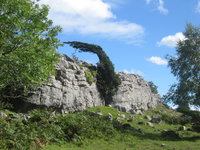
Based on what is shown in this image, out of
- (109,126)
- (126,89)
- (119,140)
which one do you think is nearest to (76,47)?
(126,89)

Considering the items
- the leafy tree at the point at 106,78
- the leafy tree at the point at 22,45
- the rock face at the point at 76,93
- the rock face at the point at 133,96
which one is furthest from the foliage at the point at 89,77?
the leafy tree at the point at 22,45

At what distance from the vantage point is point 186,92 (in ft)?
96.4

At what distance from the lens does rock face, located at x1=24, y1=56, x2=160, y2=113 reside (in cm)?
3173

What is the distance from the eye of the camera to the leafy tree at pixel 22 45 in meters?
15.4

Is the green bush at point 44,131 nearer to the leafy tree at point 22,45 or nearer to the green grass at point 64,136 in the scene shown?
the green grass at point 64,136

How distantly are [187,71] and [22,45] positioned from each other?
71.4 ft

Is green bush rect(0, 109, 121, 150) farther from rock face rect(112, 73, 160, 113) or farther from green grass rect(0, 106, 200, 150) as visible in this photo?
rock face rect(112, 73, 160, 113)

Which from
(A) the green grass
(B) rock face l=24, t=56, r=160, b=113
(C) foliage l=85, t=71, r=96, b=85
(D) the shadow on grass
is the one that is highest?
(C) foliage l=85, t=71, r=96, b=85

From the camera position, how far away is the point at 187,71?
30.4 metres

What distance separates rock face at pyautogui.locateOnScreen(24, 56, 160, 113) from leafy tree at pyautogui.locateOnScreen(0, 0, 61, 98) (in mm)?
6746

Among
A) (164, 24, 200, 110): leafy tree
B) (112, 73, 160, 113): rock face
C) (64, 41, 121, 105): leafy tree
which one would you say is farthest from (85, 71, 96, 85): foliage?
(164, 24, 200, 110): leafy tree

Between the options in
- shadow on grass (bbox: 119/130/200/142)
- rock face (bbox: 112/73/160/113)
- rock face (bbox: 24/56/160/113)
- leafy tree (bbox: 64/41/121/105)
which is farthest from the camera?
rock face (bbox: 112/73/160/113)

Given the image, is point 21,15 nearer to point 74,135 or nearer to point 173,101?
point 74,135

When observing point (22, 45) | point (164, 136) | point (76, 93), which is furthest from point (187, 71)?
point (22, 45)
